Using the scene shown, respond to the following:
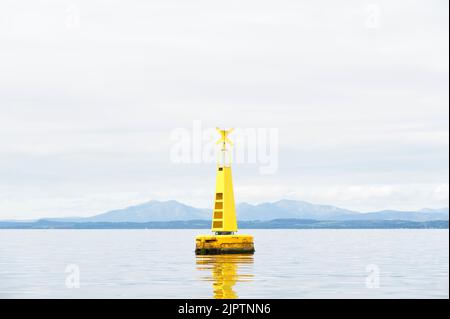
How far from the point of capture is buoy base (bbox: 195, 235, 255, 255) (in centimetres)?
8081

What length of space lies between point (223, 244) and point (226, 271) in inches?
703

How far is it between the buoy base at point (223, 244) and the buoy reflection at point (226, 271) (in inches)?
22.2

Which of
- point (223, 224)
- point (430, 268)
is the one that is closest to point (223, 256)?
point (223, 224)

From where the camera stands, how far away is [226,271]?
62656mm

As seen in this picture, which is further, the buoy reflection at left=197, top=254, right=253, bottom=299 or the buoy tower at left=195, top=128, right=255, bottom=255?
the buoy tower at left=195, top=128, right=255, bottom=255

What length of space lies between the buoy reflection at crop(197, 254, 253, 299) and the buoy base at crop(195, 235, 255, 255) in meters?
0.56

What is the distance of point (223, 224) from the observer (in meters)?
80.3

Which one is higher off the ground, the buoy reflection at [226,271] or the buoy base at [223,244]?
the buoy base at [223,244]

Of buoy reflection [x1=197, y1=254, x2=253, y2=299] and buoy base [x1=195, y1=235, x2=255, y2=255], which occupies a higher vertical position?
buoy base [x1=195, y1=235, x2=255, y2=255]

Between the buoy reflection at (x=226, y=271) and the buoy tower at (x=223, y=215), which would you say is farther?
the buoy tower at (x=223, y=215)

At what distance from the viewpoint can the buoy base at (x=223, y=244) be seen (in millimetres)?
80812

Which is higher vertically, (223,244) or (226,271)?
(223,244)
